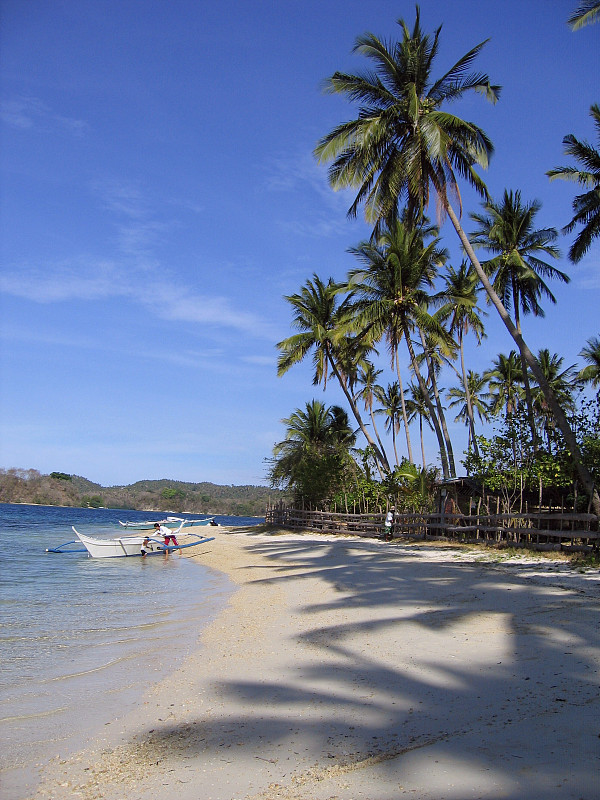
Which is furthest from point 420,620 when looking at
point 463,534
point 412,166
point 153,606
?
point 412,166

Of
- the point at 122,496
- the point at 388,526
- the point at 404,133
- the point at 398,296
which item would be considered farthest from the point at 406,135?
the point at 122,496

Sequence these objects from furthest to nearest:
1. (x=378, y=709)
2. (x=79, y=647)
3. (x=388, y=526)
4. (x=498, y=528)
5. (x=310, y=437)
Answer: (x=310, y=437), (x=388, y=526), (x=498, y=528), (x=79, y=647), (x=378, y=709)

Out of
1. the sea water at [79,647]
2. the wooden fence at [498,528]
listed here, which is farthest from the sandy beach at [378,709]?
the wooden fence at [498,528]

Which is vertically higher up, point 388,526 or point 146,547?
point 388,526

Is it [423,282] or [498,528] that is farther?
[423,282]

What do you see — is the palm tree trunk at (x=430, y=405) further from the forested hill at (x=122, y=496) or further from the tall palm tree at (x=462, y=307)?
the forested hill at (x=122, y=496)

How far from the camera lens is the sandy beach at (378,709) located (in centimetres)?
315

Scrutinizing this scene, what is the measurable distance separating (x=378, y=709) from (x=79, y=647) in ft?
14.8

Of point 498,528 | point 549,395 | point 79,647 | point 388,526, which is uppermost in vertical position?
point 549,395

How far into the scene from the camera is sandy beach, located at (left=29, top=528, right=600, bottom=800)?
315cm

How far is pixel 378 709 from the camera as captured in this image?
427 centimetres

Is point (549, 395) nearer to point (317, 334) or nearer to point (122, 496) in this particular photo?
point (317, 334)

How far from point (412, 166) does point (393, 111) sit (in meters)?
1.84

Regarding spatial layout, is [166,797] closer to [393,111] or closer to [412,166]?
[412,166]
